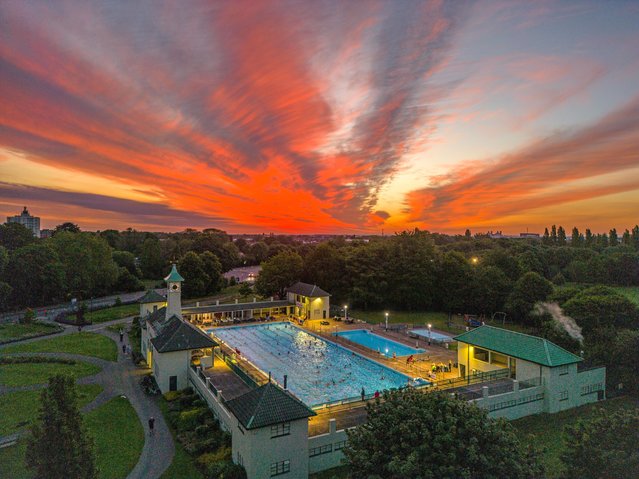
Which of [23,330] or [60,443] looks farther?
[23,330]

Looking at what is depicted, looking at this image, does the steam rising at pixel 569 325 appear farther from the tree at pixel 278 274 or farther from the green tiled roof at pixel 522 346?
the tree at pixel 278 274

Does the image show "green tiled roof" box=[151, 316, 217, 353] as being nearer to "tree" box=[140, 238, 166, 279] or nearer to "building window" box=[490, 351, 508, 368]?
"building window" box=[490, 351, 508, 368]

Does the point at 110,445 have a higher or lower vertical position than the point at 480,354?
lower

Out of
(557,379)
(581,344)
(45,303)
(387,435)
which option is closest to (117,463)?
(387,435)

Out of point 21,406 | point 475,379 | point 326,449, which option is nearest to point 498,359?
point 475,379

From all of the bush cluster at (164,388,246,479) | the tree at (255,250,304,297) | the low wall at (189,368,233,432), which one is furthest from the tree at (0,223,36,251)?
the bush cluster at (164,388,246,479)

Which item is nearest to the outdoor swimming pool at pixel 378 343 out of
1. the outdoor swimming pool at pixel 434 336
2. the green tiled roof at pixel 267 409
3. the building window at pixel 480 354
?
the outdoor swimming pool at pixel 434 336

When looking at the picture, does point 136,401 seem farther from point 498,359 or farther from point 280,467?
point 498,359
